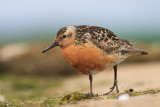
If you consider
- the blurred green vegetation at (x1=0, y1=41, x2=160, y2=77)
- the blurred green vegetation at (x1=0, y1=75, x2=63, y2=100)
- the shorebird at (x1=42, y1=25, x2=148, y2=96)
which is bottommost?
the blurred green vegetation at (x1=0, y1=75, x2=63, y2=100)

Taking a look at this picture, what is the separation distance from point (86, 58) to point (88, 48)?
0.24 m

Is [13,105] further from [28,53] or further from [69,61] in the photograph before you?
[28,53]

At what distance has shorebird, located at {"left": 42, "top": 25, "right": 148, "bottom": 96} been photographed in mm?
7078

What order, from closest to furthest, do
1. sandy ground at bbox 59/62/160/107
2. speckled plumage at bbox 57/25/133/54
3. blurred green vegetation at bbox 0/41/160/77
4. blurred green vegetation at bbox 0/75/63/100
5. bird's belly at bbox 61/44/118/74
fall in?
sandy ground at bbox 59/62/160/107 → bird's belly at bbox 61/44/118/74 → speckled plumage at bbox 57/25/133/54 → blurred green vegetation at bbox 0/75/63/100 → blurred green vegetation at bbox 0/41/160/77

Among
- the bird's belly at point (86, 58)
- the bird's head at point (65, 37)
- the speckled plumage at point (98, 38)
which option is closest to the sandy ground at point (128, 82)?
the bird's belly at point (86, 58)

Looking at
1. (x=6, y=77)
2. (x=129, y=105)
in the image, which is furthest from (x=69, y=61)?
(x=6, y=77)

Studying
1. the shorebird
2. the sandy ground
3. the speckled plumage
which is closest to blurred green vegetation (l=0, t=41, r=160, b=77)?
the sandy ground

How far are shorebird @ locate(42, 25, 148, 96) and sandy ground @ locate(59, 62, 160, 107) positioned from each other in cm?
59

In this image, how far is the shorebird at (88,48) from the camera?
23.2 feet

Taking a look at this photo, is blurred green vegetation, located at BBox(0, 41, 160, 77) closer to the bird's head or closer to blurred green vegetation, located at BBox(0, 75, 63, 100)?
blurred green vegetation, located at BBox(0, 75, 63, 100)

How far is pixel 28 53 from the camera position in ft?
57.9

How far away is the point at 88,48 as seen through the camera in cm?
711

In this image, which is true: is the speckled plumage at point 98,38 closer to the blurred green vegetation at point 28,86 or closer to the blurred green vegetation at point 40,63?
the blurred green vegetation at point 28,86

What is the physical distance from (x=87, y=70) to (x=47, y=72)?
1010 centimetres
